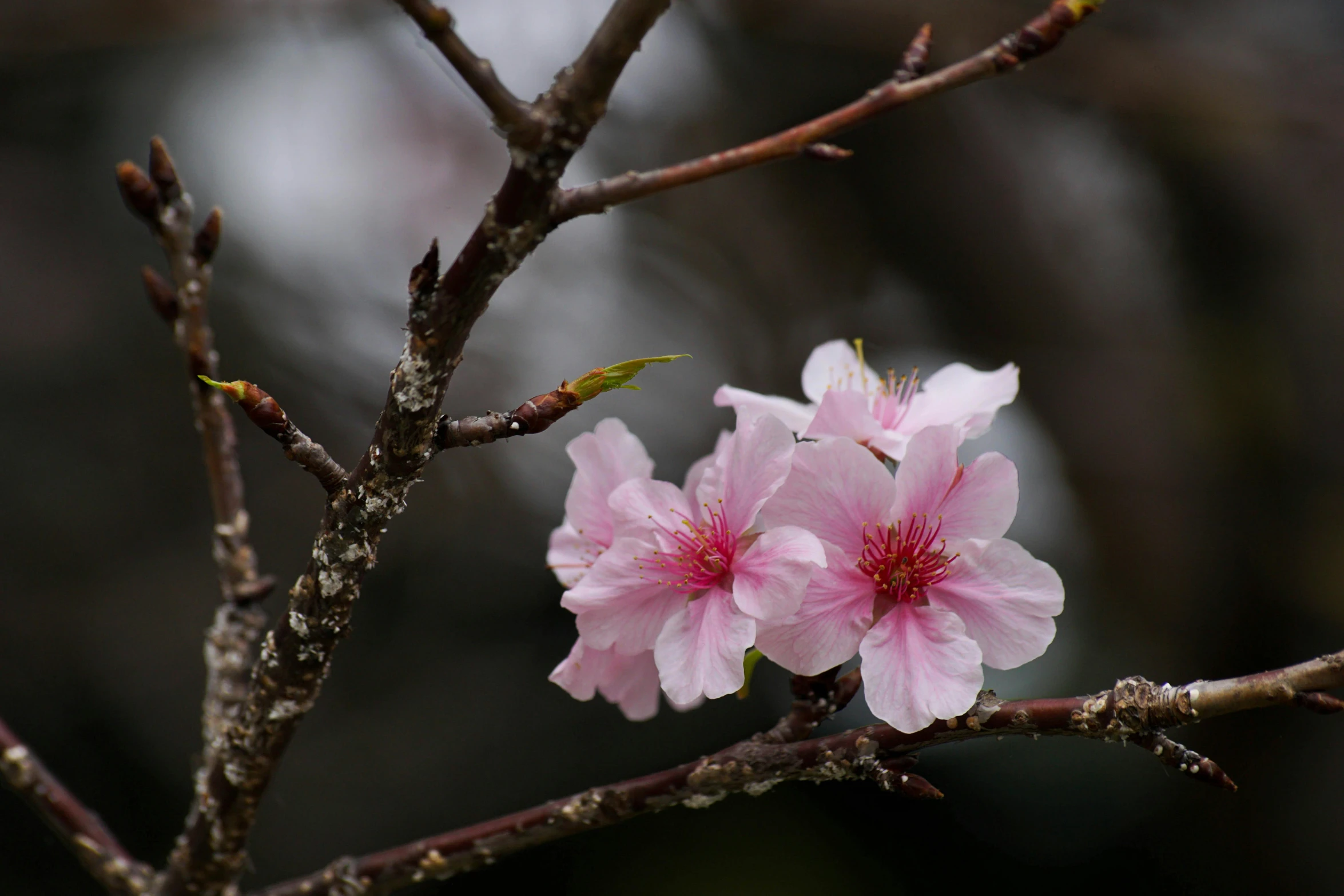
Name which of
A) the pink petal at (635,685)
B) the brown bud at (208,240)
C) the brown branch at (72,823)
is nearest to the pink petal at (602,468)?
the pink petal at (635,685)

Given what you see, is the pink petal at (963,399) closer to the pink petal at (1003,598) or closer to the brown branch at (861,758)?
the pink petal at (1003,598)

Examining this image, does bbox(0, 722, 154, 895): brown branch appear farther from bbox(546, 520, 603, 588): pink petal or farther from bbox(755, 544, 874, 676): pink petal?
bbox(755, 544, 874, 676): pink petal

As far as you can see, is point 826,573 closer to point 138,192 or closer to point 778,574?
point 778,574

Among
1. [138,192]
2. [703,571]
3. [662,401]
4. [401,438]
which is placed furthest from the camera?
[662,401]

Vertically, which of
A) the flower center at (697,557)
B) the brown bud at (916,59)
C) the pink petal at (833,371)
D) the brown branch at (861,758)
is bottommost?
the brown branch at (861,758)

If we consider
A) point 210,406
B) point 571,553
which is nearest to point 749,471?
point 571,553

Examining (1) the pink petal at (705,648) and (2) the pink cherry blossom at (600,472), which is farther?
(2) the pink cherry blossom at (600,472)
